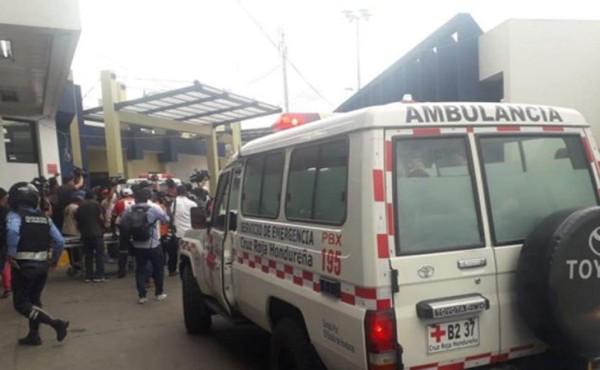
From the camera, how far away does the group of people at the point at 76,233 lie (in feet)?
17.8

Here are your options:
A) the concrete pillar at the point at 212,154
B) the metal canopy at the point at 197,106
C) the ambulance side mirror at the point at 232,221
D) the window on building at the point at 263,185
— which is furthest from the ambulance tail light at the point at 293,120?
the concrete pillar at the point at 212,154

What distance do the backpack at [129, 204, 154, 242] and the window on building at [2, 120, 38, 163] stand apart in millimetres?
7196

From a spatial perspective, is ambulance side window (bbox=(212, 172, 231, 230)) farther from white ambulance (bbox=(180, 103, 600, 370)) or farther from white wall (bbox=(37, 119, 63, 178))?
white wall (bbox=(37, 119, 63, 178))

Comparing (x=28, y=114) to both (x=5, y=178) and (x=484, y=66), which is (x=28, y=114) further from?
(x=484, y=66)

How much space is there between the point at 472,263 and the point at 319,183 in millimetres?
989

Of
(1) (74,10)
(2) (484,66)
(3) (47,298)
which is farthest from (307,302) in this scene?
(2) (484,66)

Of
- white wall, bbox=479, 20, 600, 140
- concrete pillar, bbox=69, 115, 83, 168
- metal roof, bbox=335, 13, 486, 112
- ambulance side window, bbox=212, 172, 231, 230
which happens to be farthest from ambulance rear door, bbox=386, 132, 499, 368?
concrete pillar, bbox=69, 115, 83, 168

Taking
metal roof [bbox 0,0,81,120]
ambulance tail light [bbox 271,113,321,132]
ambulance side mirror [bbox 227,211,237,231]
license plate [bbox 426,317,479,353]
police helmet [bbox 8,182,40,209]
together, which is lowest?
license plate [bbox 426,317,479,353]

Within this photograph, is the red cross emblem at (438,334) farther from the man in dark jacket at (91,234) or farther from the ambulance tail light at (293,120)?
the man in dark jacket at (91,234)

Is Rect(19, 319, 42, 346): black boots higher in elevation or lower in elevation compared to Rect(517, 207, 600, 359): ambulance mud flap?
lower

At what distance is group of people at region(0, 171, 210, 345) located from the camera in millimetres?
5430

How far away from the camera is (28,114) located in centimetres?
1321

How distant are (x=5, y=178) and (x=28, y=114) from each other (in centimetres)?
199

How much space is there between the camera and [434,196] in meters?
2.71
